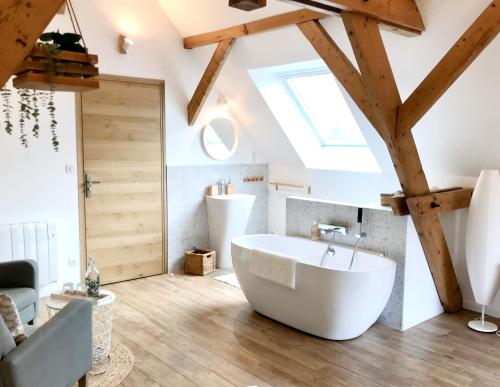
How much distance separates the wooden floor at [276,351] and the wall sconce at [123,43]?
2.50 m

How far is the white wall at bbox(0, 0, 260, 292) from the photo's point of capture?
421cm

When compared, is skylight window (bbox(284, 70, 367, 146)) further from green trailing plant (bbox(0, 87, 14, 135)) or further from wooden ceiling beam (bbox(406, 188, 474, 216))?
green trailing plant (bbox(0, 87, 14, 135))

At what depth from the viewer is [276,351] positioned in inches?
A: 132

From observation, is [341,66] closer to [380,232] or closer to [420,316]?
[380,232]

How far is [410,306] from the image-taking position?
378 centimetres

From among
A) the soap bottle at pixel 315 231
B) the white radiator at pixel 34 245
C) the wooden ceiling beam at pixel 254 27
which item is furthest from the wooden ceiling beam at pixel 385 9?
the white radiator at pixel 34 245

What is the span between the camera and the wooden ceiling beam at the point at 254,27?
3738 millimetres

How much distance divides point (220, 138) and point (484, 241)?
320cm

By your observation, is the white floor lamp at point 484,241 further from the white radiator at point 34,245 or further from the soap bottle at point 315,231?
the white radiator at point 34,245

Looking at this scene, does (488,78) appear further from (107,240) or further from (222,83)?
(107,240)

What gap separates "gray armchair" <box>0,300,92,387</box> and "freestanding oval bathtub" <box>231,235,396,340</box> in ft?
5.08

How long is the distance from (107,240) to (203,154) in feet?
4.91

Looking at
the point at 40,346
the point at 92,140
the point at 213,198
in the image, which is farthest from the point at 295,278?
the point at 92,140

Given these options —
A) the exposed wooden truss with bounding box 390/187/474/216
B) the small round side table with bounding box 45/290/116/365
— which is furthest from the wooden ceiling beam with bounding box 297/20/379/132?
the small round side table with bounding box 45/290/116/365
